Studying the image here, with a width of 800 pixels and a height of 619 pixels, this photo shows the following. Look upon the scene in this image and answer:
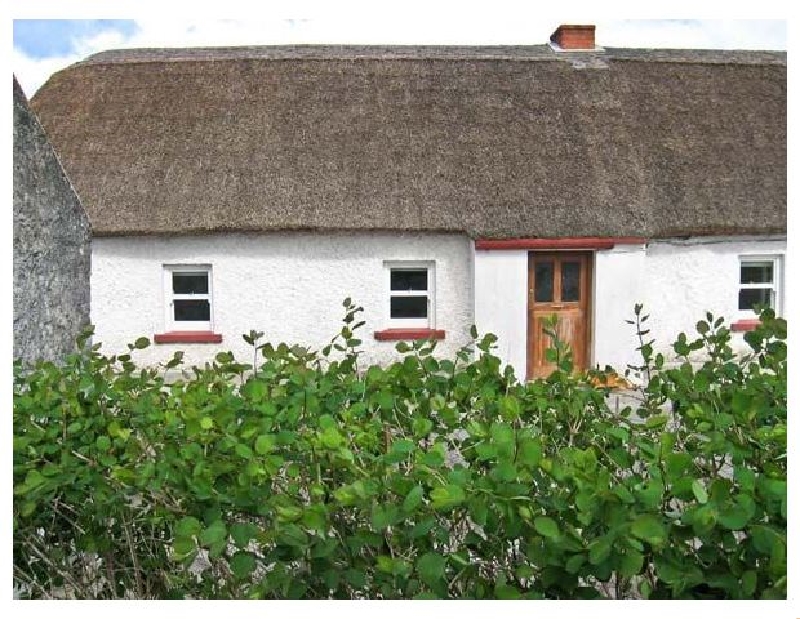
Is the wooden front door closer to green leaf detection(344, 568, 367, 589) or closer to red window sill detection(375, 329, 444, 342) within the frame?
red window sill detection(375, 329, 444, 342)

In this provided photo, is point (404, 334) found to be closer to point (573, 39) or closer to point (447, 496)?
point (573, 39)

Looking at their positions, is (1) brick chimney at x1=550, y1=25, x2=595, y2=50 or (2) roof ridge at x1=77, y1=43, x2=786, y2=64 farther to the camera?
(1) brick chimney at x1=550, y1=25, x2=595, y2=50

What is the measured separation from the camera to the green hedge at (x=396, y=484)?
4.73 feet

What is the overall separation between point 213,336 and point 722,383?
14.9 feet

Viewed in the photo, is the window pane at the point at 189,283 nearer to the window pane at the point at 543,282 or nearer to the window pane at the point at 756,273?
the window pane at the point at 543,282

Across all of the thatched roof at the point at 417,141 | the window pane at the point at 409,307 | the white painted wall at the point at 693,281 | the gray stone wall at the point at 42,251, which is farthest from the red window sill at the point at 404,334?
the gray stone wall at the point at 42,251

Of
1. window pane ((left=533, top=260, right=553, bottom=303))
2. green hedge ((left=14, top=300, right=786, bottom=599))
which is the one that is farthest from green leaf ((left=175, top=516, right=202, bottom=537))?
window pane ((left=533, top=260, right=553, bottom=303))

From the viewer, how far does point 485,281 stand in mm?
6492

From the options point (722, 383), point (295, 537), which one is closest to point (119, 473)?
point (295, 537)

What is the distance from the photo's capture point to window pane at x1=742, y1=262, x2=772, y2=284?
266 inches

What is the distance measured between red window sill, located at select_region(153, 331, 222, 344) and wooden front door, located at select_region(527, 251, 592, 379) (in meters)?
2.42

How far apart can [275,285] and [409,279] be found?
1.08 meters

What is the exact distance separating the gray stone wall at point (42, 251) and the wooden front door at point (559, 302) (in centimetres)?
364

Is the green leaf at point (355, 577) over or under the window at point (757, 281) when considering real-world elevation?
under
